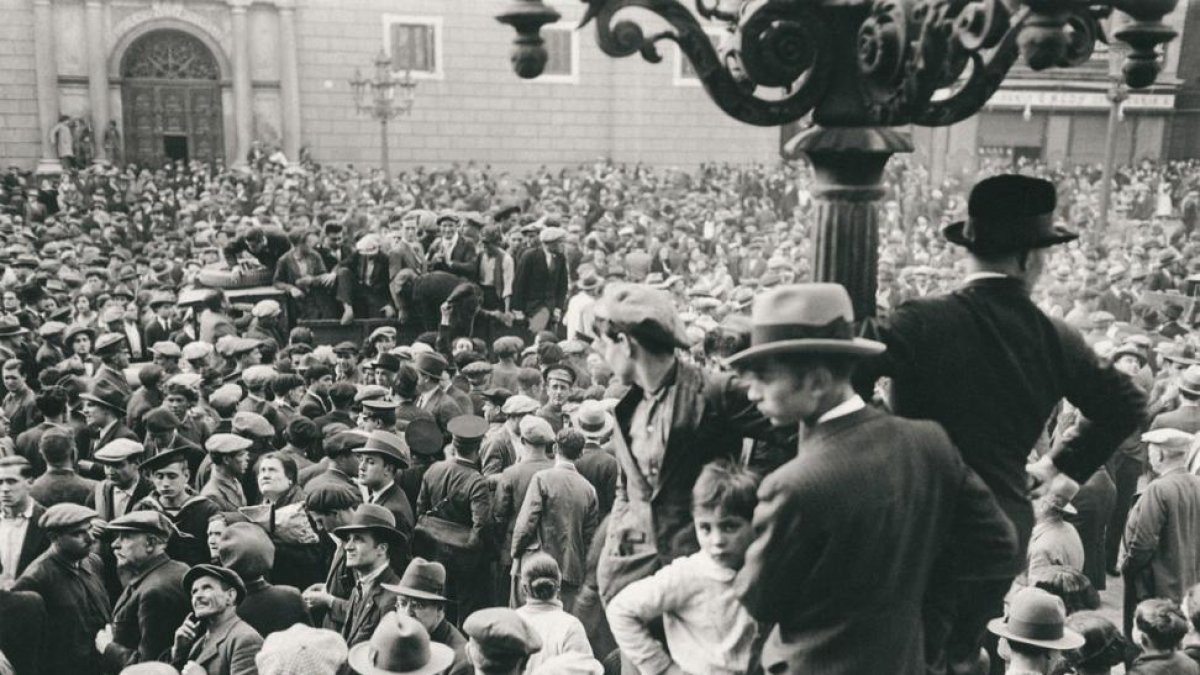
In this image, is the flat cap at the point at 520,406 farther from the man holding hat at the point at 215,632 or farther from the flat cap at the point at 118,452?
the man holding hat at the point at 215,632

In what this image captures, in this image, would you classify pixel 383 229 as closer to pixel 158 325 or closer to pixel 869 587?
pixel 158 325

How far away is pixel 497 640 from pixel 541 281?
1011 cm

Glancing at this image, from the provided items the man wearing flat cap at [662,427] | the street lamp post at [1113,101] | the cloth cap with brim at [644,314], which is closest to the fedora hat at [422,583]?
the man wearing flat cap at [662,427]

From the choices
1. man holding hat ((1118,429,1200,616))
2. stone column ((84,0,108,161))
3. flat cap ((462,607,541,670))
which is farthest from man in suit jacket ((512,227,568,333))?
stone column ((84,0,108,161))

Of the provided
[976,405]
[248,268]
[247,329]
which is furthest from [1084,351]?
[248,268]

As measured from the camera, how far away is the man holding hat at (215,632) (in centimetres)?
516

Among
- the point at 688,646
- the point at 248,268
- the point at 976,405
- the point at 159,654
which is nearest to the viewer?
the point at 976,405

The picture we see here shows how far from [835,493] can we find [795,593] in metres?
0.28

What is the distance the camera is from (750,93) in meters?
3.41

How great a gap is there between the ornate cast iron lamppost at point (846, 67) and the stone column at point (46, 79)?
33.8 metres

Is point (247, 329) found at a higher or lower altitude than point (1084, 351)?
lower

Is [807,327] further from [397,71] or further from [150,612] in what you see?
[397,71]

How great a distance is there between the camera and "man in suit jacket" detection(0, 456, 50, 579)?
22.6 feet

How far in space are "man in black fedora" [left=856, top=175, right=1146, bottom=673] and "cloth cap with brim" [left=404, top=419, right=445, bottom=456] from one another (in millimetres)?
5325
